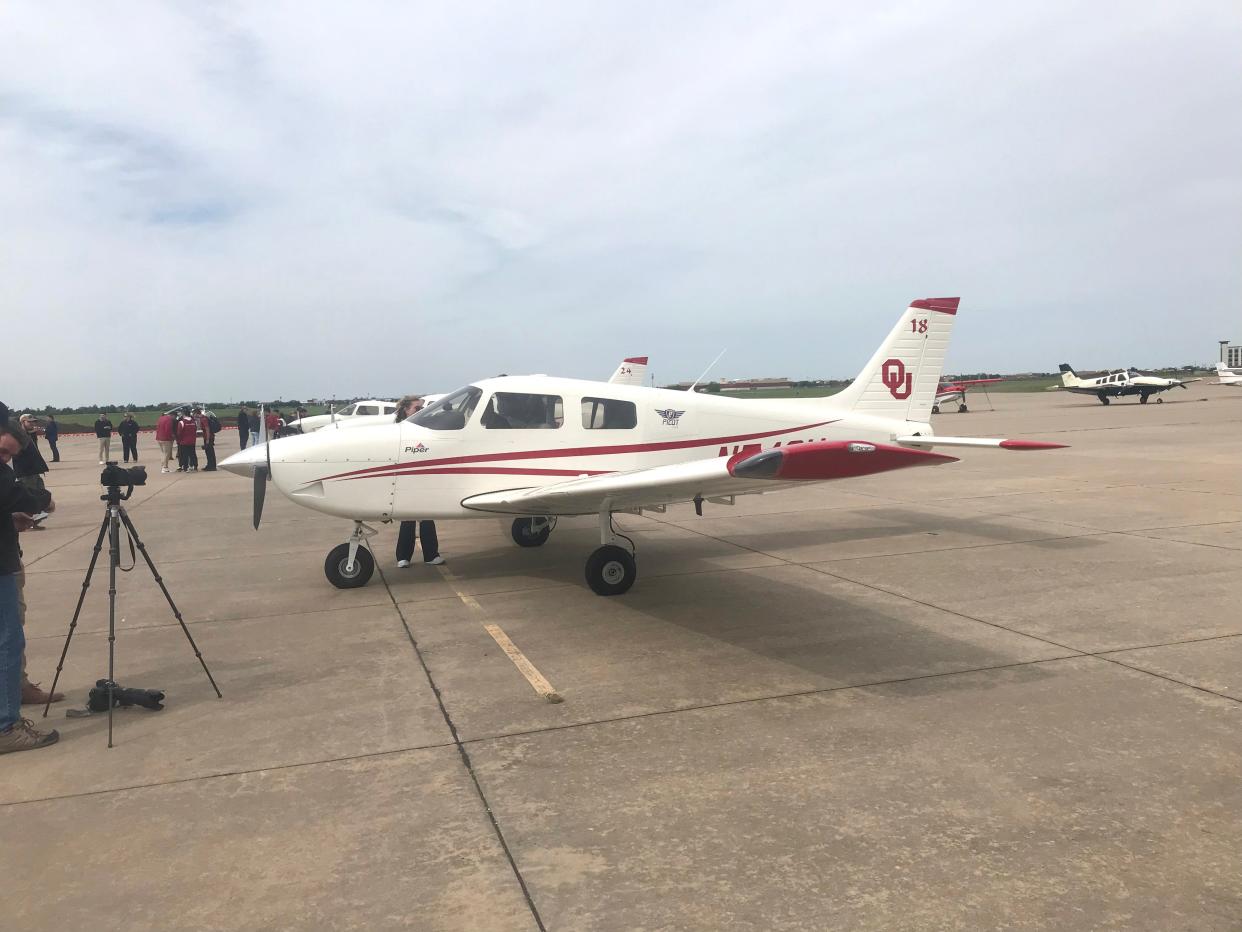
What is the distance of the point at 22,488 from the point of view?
4500 millimetres

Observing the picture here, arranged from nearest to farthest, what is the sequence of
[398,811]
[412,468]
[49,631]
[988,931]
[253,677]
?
[988,931] < [398,811] < [253,677] < [49,631] < [412,468]

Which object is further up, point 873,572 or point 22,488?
point 22,488

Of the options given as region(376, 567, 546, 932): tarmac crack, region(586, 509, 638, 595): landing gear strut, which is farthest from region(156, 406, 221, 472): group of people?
region(376, 567, 546, 932): tarmac crack

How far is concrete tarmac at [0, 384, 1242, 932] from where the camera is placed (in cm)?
308

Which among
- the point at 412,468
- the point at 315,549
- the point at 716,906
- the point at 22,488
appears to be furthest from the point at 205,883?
the point at 315,549

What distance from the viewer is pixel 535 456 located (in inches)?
328

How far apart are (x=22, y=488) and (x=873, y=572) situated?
283 inches

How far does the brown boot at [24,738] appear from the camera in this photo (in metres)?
4.53

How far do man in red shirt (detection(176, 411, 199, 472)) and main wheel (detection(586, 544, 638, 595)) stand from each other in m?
19.8

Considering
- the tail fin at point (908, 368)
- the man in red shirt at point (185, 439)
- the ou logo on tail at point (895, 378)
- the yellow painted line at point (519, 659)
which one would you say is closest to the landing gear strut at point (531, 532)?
the yellow painted line at point (519, 659)

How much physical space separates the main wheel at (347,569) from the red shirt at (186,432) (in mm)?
17748

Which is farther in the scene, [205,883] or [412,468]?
[412,468]

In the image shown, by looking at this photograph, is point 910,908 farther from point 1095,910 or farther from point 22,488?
point 22,488

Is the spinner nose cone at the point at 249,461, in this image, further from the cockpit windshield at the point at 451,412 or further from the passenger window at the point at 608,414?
the passenger window at the point at 608,414
